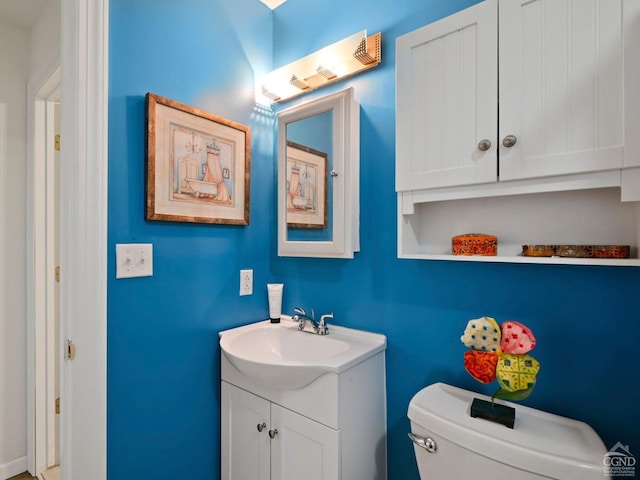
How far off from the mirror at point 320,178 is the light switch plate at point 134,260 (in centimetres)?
57

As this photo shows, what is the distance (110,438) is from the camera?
1.12m

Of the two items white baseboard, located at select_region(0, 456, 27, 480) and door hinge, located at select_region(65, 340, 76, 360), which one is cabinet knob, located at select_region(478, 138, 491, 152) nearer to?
door hinge, located at select_region(65, 340, 76, 360)

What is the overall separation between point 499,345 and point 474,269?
285 mm

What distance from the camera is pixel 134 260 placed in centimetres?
118

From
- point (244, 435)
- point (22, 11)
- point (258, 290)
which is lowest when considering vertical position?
point (244, 435)

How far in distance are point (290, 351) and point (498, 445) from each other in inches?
34.2

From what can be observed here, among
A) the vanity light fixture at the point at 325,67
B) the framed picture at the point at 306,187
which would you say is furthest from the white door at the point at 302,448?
the vanity light fixture at the point at 325,67

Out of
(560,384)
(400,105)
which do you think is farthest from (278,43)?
(560,384)

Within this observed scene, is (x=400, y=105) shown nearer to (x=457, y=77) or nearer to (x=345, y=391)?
(x=457, y=77)

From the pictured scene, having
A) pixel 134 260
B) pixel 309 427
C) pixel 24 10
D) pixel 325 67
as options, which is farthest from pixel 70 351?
pixel 24 10

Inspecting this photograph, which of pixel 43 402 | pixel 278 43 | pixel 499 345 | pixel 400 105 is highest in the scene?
pixel 278 43

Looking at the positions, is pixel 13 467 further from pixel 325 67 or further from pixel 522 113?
pixel 522 113

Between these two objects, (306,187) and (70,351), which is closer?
(70,351)

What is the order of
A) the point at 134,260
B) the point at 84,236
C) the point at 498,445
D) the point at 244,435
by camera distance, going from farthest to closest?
the point at 244,435 → the point at 134,260 → the point at 84,236 → the point at 498,445
